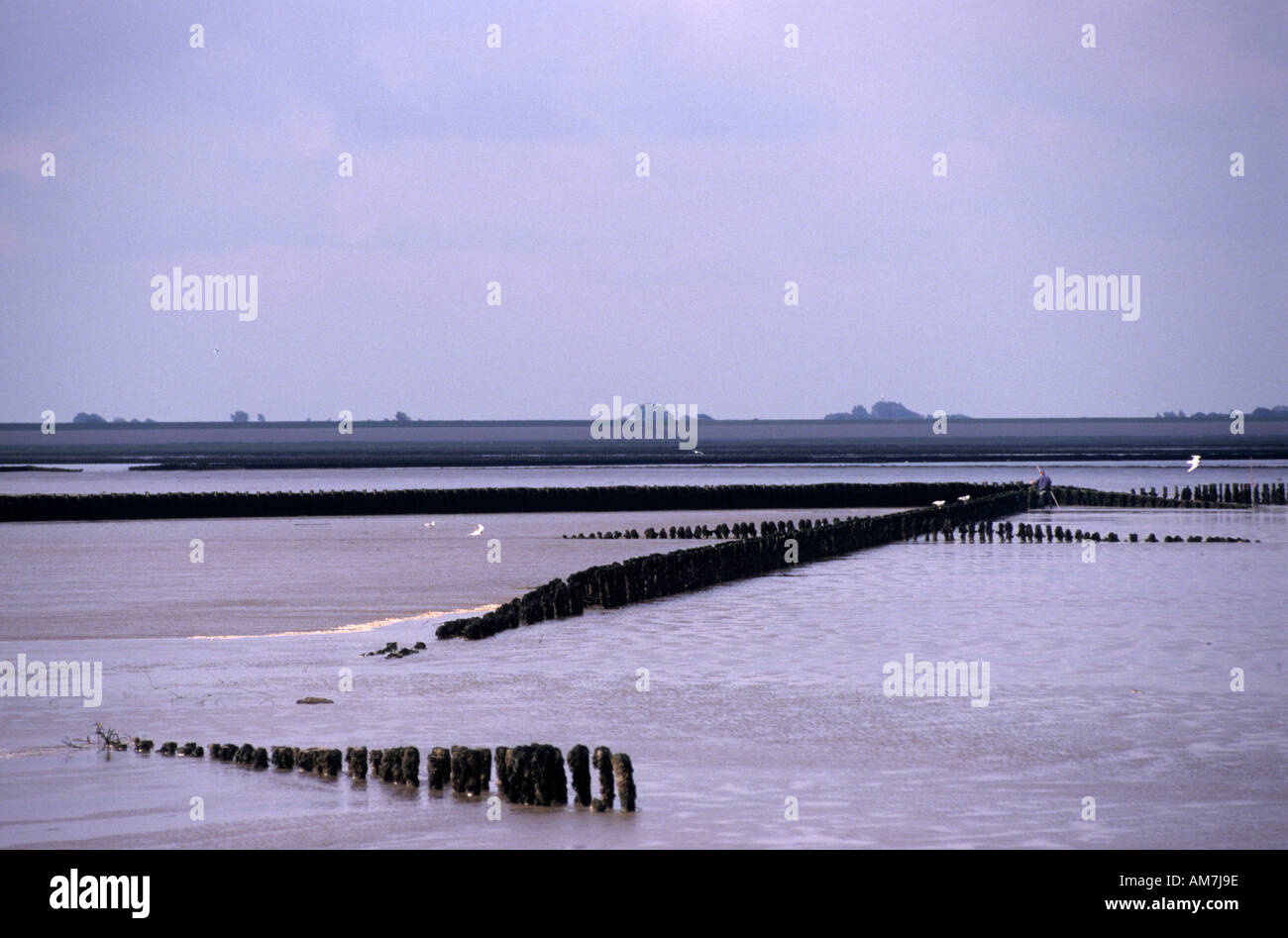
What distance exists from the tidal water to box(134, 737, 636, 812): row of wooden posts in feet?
0.66

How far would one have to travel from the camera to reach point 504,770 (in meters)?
13.7

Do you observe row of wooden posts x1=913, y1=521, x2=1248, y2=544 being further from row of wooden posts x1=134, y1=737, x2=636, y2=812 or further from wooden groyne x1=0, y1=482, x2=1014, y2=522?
row of wooden posts x1=134, y1=737, x2=636, y2=812

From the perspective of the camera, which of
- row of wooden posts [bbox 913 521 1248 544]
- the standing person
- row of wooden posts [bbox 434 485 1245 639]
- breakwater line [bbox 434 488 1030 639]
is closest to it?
breakwater line [bbox 434 488 1030 639]

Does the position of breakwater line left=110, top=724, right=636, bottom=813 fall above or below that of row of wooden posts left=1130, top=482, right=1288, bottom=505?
below

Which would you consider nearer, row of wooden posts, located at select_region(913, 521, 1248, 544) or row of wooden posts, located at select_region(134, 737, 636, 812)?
row of wooden posts, located at select_region(134, 737, 636, 812)

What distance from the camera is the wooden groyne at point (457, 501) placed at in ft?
214

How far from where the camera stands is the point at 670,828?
12.7 meters

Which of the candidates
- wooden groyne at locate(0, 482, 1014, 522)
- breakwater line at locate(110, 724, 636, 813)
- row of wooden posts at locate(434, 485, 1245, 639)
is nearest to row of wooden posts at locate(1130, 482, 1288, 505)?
wooden groyne at locate(0, 482, 1014, 522)

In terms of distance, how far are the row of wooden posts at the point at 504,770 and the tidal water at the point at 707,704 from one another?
0.20 metres

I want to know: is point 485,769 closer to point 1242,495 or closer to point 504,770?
point 504,770

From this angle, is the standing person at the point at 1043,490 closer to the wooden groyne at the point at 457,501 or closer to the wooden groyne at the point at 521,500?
the wooden groyne at the point at 521,500

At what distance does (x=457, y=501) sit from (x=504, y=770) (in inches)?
2164

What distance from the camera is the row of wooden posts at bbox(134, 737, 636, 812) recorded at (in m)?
13.4

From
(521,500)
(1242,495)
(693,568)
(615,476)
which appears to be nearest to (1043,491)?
(1242,495)
